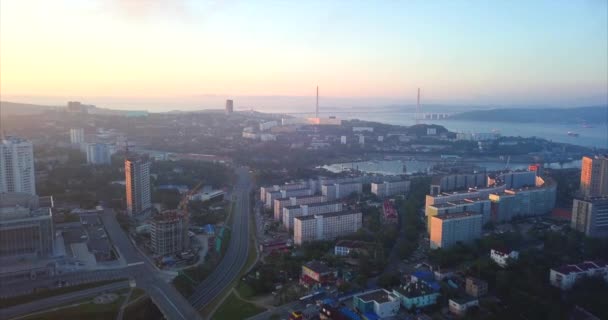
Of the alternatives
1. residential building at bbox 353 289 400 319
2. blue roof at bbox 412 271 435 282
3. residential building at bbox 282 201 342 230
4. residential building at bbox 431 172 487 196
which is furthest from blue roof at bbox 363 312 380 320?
residential building at bbox 431 172 487 196

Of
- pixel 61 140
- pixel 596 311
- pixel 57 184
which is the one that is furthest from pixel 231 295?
pixel 61 140

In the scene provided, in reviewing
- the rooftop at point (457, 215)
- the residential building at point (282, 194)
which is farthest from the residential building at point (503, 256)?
the residential building at point (282, 194)

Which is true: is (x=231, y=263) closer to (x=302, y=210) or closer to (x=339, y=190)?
(x=302, y=210)

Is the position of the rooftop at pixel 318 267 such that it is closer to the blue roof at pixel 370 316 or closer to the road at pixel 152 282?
the blue roof at pixel 370 316

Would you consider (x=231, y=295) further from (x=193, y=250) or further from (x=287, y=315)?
(x=193, y=250)

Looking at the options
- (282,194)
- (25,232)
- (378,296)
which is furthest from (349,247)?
(25,232)

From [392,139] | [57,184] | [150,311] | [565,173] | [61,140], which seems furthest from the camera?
[392,139]
